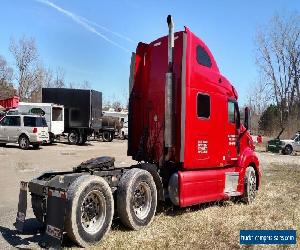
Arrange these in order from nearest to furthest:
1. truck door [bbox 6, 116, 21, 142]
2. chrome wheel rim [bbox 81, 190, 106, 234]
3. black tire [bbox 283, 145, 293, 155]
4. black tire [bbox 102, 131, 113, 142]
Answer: chrome wheel rim [bbox 81, 190, 106, 234] < truck door [bbox 6, 116, 21, 142] < black tire [bbox 283, 145, 293, 155] < black tire [bbox 102, 131, 113, 142]

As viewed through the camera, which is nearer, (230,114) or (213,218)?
(213,218)

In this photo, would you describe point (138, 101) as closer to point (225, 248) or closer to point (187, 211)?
point (187, 211)

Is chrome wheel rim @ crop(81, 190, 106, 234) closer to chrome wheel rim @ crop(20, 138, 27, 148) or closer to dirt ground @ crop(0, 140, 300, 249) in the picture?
dirt ground @ crop(0, 140, 300, 249)

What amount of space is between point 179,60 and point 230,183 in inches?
126

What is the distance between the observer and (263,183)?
1558 cm

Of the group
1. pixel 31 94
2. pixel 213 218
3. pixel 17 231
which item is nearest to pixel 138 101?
pixel 213 218

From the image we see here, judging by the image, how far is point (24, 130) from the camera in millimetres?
28172

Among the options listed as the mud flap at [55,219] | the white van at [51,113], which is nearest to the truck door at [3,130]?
the white van at [51,113]

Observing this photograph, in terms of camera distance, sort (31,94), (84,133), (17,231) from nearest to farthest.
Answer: (17,231) < (84,133) < (31,94)

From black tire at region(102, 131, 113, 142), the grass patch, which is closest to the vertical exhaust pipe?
the grass patch

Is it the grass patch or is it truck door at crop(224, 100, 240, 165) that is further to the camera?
truck door at crop(224, 100, 240, 165)

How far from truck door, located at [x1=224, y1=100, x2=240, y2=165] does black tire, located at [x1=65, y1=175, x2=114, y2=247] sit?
3.92 m

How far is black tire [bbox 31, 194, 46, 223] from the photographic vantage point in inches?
297

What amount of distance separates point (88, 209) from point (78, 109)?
90.5 ft
